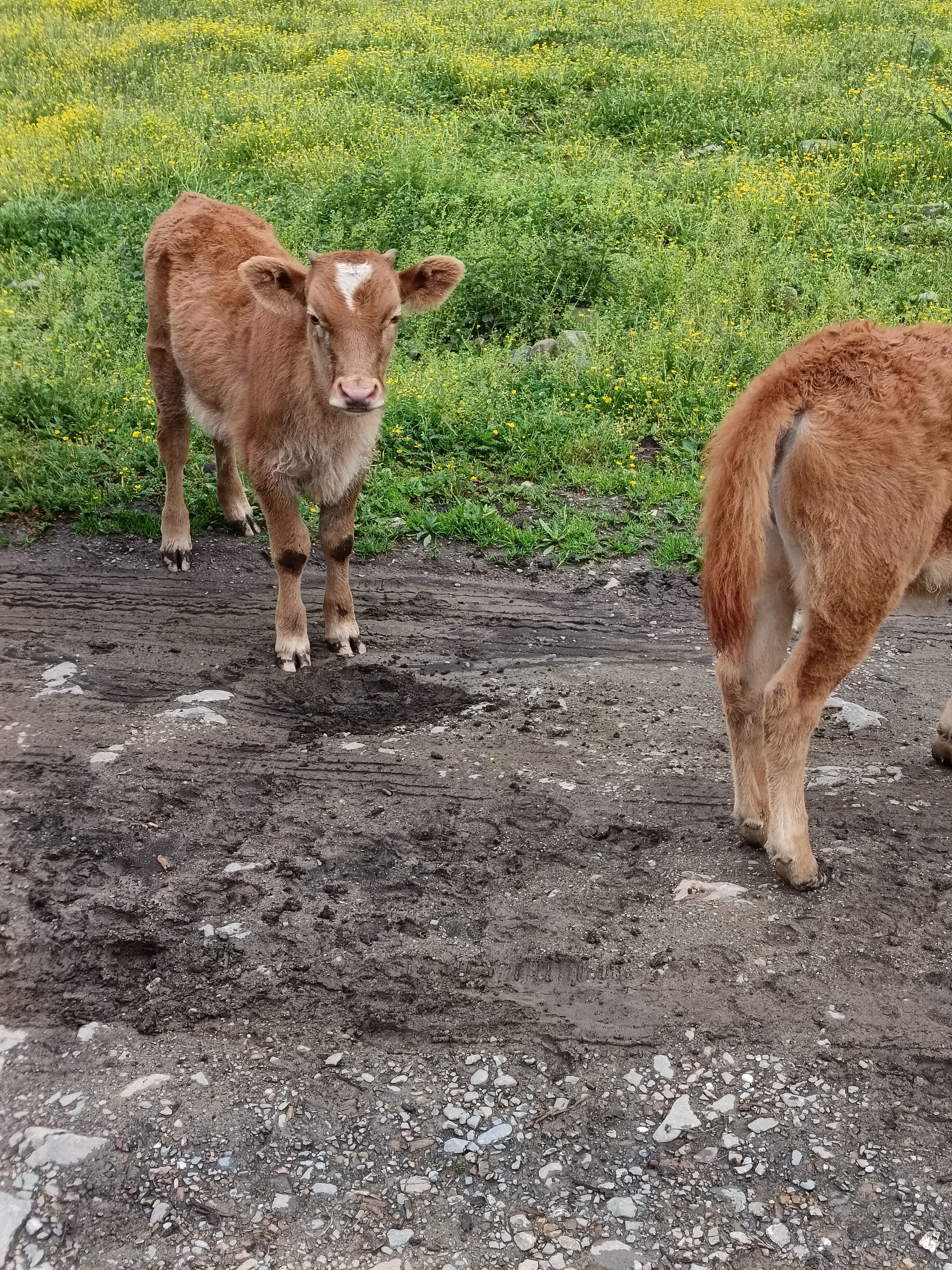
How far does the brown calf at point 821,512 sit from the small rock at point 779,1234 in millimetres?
1413

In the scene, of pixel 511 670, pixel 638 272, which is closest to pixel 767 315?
pixel 638 272

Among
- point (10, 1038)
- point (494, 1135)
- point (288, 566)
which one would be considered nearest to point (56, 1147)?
point (10, 1038)

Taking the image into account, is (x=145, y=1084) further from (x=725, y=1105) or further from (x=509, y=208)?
(x=509, y=208)

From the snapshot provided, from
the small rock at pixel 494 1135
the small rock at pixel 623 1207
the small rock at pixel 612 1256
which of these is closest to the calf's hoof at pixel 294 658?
the small rock at pixel 494 1135

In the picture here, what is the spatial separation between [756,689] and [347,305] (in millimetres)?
2787

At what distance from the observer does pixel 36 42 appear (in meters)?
18.4

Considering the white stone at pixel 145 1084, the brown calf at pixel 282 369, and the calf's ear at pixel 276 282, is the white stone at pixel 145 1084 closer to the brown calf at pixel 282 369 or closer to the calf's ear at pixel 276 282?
the brown calf at pixel 282 369

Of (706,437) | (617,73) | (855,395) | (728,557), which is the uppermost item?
(617,73)

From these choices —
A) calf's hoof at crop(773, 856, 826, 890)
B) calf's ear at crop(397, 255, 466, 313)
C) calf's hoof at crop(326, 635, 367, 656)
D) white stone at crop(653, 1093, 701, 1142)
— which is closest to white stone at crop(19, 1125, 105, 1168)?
white stone at crop(653, 1093, 701, 1142)

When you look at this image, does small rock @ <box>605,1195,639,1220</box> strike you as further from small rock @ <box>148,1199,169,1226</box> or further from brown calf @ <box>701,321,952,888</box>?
brown calf @ <box>701,321,952,888</box>

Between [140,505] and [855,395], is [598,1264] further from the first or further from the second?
[140,505]

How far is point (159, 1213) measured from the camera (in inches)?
118

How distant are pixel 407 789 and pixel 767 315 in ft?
21.6

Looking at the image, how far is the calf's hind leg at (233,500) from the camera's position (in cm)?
766
